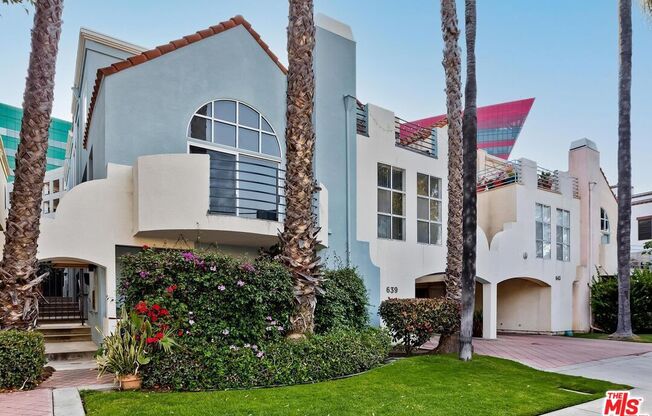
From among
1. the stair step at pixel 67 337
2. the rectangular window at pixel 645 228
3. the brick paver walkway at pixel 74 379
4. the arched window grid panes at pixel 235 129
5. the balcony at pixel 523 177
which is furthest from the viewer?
the rectangular window at pixel 645 228

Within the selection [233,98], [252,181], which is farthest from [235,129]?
[252,181]

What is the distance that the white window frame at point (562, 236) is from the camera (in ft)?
72.0

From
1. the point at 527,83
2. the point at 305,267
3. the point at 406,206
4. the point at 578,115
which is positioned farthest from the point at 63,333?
the point at 578,115

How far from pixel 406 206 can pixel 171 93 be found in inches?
328

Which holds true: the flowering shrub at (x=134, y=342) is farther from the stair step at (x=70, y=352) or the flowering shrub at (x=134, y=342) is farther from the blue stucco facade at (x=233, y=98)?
the blue stucco facade at (x=233, y=98)

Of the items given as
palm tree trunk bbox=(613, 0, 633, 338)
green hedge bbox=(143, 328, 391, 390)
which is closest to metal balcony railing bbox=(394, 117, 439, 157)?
palm tree trunk bbox=(613, 0, 633, 338)

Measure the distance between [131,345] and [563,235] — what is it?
825 inches

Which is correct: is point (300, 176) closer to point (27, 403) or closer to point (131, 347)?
point (131, 347)

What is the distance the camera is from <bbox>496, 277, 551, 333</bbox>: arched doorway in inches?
844

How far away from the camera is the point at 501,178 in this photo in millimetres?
20891

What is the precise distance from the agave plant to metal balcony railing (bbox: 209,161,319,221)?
354 cm

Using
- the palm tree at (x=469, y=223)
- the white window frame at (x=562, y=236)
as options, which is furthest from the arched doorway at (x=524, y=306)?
the palm tree at (x=469, y=223)

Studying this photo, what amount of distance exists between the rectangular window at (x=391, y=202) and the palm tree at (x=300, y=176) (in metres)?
5.73

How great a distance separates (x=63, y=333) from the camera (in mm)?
13234
